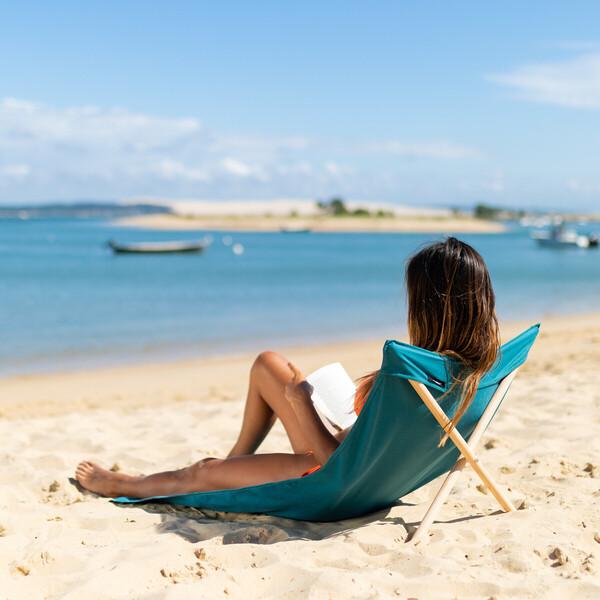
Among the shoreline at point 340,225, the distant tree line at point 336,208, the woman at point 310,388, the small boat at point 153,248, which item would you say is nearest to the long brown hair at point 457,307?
the woman at point 310,388

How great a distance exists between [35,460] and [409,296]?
98.3 inches

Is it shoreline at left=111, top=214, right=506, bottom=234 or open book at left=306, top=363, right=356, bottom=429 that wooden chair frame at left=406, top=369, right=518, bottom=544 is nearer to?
open book at left=306, top=363, right=356, bottom=429

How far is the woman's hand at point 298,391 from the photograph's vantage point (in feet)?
8.79

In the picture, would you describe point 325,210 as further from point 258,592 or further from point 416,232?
point 258,592

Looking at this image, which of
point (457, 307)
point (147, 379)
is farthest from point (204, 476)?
point (147, 379)

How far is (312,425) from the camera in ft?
8.71

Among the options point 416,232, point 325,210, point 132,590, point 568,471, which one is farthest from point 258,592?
point 325,210

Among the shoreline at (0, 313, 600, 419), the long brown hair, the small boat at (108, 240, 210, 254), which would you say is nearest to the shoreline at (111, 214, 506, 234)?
the small boat at (108, 240, 210, 254)

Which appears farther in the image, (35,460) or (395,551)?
(35,460)

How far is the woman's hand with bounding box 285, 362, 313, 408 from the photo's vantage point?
268 centimetres

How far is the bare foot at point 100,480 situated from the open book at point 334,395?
1039mm

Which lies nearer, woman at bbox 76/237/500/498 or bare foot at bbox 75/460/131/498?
woman at bbox 76/237/500/498

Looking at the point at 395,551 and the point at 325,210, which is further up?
the point at 325,210

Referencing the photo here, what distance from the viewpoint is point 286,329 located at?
11.9 metres
